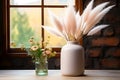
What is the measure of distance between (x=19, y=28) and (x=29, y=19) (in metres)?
0.11

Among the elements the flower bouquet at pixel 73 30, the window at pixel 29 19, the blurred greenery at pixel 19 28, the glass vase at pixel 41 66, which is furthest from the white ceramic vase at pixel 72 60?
the blurred greenery at pixel 19 28

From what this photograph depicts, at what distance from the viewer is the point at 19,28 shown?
2395 millimetres

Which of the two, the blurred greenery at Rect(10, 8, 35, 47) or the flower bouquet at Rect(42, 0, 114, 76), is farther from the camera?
the blurred greenery at Rect(10, 8, 35, 47)

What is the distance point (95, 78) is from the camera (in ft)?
5.75

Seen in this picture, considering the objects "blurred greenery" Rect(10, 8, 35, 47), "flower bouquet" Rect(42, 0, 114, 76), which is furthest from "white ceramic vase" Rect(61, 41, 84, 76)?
"blurred greenery" Rect(10, 8, 35, 47)

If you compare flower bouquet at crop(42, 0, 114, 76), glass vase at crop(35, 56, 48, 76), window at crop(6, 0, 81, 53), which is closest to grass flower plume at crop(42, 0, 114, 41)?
flower bouquet at crop(42, 0, 114, 76)

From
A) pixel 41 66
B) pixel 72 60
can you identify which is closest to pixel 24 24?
pixel 41 66

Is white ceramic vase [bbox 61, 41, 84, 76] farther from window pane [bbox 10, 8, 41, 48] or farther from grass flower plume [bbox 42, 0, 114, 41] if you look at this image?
window pane [bbox 10, 8, 41, 48]

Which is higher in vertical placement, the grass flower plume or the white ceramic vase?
the grass flower plume

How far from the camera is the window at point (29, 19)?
7.77 feet

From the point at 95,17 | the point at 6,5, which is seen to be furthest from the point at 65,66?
the point at 6,5

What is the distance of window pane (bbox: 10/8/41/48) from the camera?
7.80 ft

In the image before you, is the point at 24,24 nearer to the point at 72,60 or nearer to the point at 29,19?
the point at 29,19

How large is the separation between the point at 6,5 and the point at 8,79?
822 millimetres
